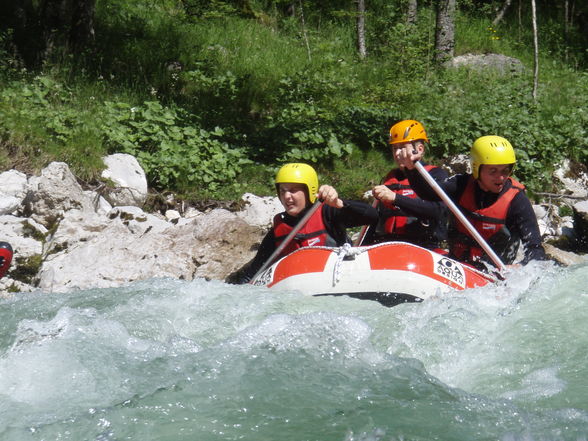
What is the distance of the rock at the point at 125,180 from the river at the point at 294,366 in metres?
2.86

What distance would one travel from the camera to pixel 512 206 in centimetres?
602

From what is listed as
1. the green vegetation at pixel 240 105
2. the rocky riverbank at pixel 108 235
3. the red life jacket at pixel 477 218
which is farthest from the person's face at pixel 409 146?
the green vegetation at pixel 240 105

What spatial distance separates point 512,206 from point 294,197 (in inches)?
64.8

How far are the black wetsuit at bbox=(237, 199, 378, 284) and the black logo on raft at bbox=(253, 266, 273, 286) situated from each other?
1.45ft

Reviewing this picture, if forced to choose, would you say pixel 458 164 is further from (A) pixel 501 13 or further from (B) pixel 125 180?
(A) pixel 501 13

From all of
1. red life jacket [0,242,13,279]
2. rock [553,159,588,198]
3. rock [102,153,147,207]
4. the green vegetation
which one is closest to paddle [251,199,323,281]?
red life jacket [0,242,13,279]

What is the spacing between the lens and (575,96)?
11.9 meters

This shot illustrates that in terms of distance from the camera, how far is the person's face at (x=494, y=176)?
5.94m

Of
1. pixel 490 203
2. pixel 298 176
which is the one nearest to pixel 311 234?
pixel 298 176

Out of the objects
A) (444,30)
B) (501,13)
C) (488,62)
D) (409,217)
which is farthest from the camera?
(501,13)

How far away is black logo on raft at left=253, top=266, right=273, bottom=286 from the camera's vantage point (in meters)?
5.77

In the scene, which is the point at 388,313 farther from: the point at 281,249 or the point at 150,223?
the point at 150,223

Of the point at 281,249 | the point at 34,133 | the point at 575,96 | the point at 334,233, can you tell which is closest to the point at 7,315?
the point at 281,249

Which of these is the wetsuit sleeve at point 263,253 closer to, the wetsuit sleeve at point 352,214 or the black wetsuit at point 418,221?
the wetsuit sleeve at point 352,214
